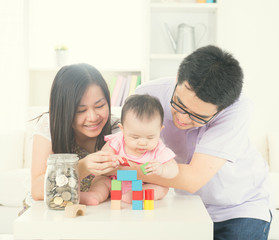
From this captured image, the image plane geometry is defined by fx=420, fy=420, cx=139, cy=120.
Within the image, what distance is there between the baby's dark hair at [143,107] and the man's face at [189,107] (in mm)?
97

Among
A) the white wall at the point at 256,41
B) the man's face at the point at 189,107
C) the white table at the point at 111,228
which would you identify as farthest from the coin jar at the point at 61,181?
the white wall at the point at 256,41

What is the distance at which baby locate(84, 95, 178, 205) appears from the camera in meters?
1.44

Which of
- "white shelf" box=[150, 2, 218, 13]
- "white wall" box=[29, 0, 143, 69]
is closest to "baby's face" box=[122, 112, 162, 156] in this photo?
"white shelf" box=[150, 2, 218, 13]

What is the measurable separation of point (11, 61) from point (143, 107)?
308 centimetres

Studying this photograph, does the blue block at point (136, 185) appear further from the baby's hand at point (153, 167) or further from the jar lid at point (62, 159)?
the jar lid at point (62, 159)

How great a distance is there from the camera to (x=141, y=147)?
1.46m

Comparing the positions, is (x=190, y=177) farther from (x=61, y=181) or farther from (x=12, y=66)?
(x=12, y=66)

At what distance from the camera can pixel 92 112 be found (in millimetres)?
1620

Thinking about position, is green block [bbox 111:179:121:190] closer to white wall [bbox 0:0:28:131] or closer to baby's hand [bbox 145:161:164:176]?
baby's hand [bbox 145:161:164:176]

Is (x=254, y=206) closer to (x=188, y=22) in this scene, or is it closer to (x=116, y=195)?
(x=116, y=195)

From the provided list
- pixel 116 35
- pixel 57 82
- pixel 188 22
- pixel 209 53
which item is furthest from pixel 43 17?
pixel 209 53

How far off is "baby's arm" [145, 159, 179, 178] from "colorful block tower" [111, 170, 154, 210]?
6cm

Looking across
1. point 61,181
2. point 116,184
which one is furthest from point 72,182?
point 116,184

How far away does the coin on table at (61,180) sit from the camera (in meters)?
1.31
